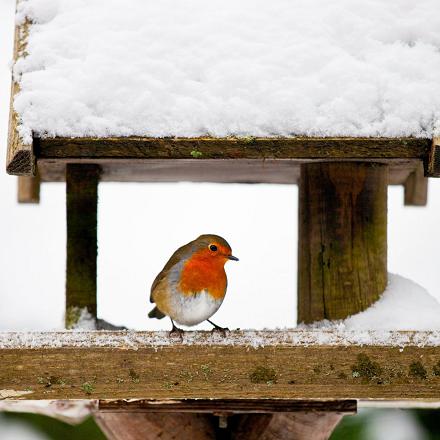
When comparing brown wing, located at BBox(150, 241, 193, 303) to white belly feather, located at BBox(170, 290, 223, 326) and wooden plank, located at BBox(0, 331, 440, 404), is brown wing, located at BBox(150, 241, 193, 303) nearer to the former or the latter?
white belly feather, located at BBox(170, 290, 223, 326)

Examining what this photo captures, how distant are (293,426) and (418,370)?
593 mm

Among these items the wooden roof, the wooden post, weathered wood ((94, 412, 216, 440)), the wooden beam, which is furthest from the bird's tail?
the wooden roof

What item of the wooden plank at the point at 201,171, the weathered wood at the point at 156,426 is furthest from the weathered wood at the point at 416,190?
the weathered wood at the point at 156,426

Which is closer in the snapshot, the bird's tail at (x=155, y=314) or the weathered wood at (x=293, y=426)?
the weathered wood at (x=293, y=426)

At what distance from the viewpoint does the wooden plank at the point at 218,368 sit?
7.83ft

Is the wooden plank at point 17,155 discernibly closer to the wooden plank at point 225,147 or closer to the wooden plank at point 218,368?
the wooden plank at point 225,147

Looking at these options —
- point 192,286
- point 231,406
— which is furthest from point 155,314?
point 231,406

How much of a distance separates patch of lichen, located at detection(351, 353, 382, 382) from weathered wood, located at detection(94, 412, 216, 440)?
70 cm

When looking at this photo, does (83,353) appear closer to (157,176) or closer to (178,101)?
(178,101)

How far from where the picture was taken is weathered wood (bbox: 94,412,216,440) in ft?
9.40

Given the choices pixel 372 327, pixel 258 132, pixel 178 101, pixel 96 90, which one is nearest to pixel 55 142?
pixel 96 90

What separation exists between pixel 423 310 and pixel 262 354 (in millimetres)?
697

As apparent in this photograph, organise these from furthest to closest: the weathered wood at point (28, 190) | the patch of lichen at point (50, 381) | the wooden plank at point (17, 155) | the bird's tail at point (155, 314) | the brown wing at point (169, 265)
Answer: the weathered wood at point (28, 190), the bird's tail at point (155, 314), the brown wing at point (169, 265), the wooden plank at point (17, 155), the patch of lichen at point (50, 381)

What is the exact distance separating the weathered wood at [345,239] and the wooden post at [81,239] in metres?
0.82
